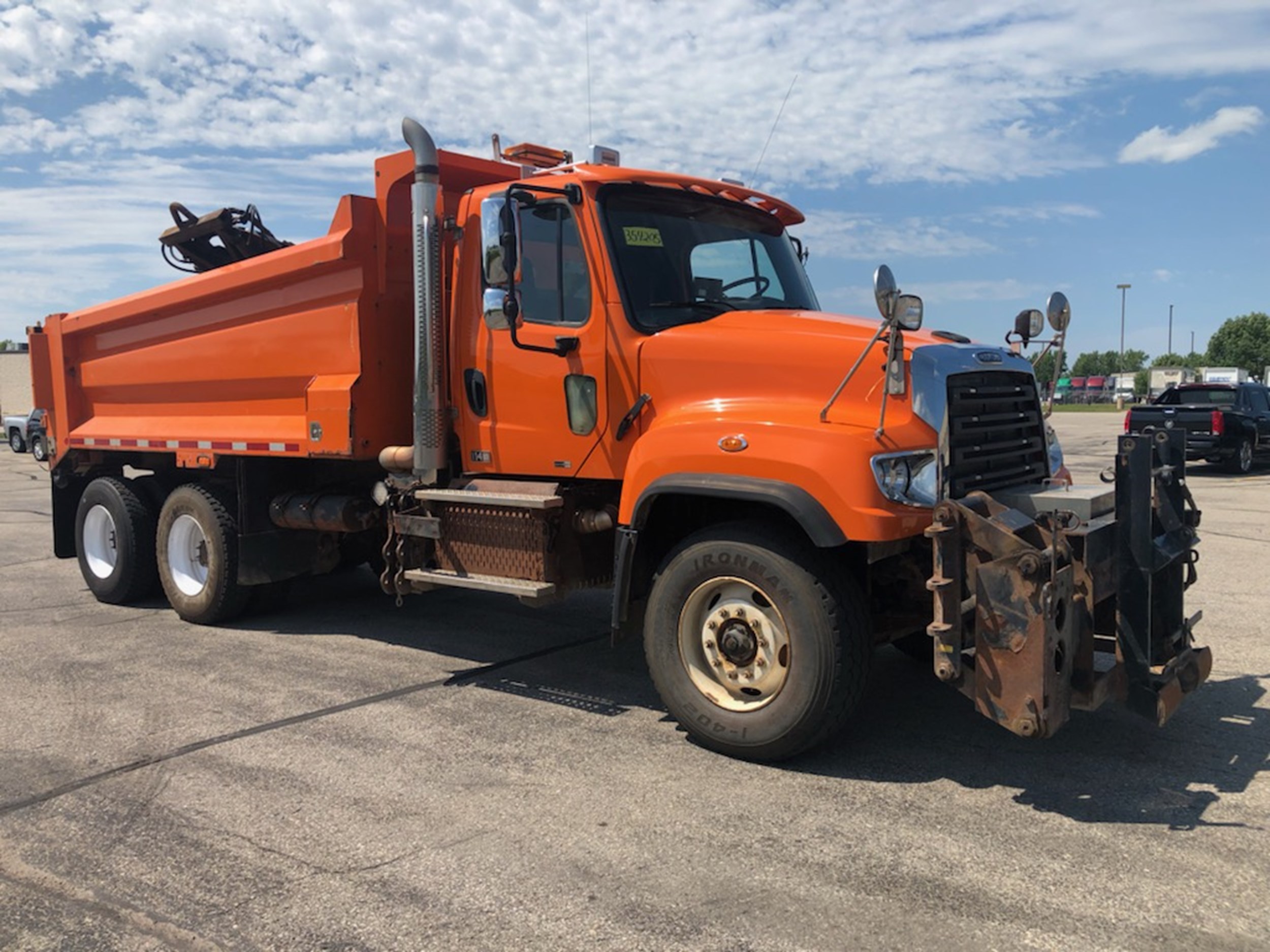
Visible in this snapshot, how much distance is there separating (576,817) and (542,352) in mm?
2432

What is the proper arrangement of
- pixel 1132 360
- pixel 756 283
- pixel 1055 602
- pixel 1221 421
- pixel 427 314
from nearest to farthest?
pixel 1055 602, pixel 756 283, pixel 427 314, pixel 1221 421, pixel 1132 360

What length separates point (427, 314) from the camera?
579cm

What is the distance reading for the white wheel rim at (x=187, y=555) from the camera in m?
7.59

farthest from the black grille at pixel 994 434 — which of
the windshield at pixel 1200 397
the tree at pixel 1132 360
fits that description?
the tree at pixel 1132 360

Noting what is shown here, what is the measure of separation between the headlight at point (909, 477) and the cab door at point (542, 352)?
1578mm

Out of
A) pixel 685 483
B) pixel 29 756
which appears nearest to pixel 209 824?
pixel 29 756

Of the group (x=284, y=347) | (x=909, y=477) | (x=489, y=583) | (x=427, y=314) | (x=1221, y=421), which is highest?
(x=427, y=314)

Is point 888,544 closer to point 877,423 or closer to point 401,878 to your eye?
point 877,423

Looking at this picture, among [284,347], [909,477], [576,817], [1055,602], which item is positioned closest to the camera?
[1055,602]

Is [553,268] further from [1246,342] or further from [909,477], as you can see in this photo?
[1246,342]

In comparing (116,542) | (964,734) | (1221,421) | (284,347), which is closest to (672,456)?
(964,734)

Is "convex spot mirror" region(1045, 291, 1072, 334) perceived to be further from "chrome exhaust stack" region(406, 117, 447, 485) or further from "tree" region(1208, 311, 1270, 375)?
"tree" region(1208, 311, 1270, 375)

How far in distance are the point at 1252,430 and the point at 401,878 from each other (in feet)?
64.9

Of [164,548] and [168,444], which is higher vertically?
[168,444]
